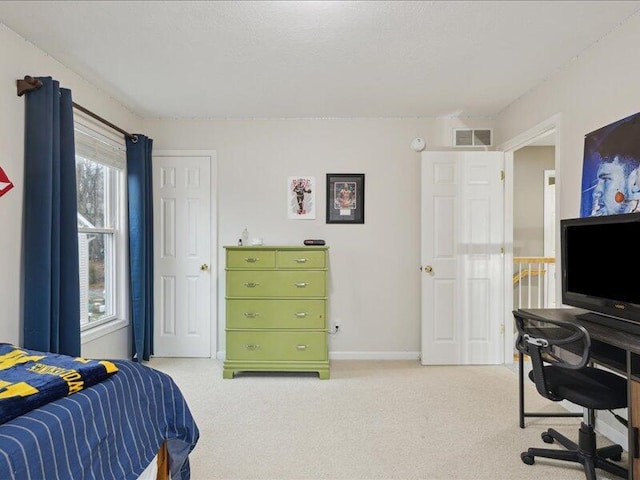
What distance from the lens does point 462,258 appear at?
12.5 feet

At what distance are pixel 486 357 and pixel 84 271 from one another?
376cm

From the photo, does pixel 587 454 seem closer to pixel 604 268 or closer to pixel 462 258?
pixel 604 268

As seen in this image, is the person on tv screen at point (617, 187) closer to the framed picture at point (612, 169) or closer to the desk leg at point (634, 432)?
the framed picture at point (612, 169)

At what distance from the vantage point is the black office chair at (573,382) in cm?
185

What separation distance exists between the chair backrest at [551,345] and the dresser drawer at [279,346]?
175 cm

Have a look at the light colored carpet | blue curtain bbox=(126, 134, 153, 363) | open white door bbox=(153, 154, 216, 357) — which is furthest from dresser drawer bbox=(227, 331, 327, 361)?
blue curtain bbox=(126, 134, 153, 363)

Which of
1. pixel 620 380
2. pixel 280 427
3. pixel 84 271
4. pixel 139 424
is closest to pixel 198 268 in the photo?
pixel 84 271

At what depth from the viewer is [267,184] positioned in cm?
400

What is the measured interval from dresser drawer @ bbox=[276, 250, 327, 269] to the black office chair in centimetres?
176

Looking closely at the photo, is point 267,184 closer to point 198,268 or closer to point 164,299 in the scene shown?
point 198,268

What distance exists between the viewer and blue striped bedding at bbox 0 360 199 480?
112cm

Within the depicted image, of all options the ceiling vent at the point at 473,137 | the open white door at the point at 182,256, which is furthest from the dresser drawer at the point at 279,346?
the ceiling vent at the point at 473,137

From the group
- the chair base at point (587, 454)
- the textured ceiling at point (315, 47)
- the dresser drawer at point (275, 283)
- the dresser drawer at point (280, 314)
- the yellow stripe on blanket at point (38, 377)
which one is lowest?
the chair base at point (587, 454)

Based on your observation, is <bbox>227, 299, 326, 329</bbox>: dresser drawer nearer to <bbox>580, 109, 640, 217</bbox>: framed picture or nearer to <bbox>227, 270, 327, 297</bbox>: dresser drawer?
<bbox>227, 270, 327, 297</bbox>: dresser drawer
